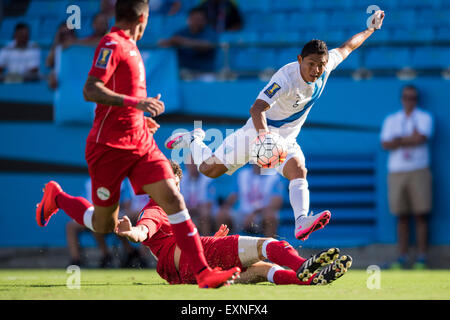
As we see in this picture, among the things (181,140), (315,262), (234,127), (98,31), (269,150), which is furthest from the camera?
(234,127)

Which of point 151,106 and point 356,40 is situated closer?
point 151,106

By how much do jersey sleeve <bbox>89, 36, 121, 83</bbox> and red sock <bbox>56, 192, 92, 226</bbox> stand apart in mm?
1310

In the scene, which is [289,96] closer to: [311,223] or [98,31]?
[311,223]

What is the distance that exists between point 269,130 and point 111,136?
2.32m

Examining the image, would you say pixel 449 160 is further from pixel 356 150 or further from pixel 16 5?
pixel 16 5

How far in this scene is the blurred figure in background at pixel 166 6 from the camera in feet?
46.1

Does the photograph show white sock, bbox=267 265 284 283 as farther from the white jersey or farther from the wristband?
the wristband

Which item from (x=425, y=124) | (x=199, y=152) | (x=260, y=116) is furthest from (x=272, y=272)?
(x=425, y=124)

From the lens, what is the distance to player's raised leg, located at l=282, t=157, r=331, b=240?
6.70 metres

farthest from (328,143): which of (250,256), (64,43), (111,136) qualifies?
(111,136)

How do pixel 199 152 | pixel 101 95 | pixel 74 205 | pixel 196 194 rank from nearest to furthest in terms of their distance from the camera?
1. pixel 101 95
2. pixel 74 205
3. pixel 199 152
4. pixel 196 194

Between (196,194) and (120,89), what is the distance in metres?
5.85

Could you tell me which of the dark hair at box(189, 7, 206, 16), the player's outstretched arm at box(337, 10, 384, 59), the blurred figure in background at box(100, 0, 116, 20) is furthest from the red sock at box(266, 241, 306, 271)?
the blurred figure in background at box(100, 0, 116, 20)

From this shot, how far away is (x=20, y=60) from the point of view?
1218 cm
